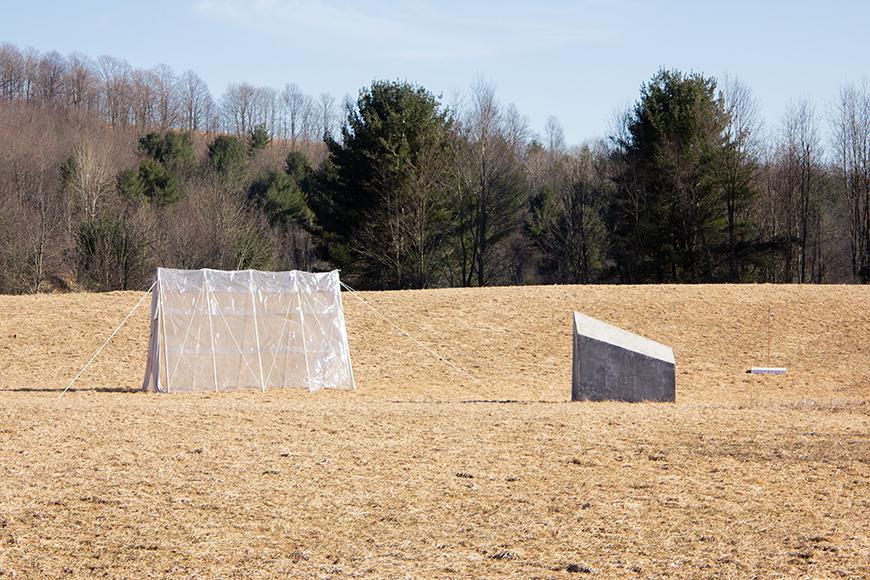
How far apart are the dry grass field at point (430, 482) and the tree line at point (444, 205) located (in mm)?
21986

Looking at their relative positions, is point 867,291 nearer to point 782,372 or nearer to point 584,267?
point 782,372

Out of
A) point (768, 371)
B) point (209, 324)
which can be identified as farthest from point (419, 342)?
point (768, 371)

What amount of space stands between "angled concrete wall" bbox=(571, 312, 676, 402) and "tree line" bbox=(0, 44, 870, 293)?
85.1ft

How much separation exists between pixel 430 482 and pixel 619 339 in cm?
805

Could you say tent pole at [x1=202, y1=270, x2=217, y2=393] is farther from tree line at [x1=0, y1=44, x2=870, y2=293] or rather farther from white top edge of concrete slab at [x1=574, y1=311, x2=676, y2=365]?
tree line at [x1=0, y1=44, x2=870, y2=293]

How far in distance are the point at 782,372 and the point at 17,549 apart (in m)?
18.7

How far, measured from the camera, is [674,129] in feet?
144

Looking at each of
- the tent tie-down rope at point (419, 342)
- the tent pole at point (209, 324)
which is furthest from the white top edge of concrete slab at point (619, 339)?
the tent pole at point (209, 324)

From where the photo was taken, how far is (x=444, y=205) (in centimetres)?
4456

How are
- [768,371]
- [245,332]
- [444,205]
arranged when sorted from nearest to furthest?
[245,332]
[768,371]
[444,205]

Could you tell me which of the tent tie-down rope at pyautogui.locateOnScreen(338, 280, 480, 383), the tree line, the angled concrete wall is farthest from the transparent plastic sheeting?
the tree line

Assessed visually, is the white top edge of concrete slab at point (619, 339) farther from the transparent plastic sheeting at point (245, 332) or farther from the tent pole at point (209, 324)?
the tent pole at point (209, 324)

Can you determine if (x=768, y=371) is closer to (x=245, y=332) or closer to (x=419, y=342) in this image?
(x=419, y=342)

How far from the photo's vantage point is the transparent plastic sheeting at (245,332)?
18.5m
